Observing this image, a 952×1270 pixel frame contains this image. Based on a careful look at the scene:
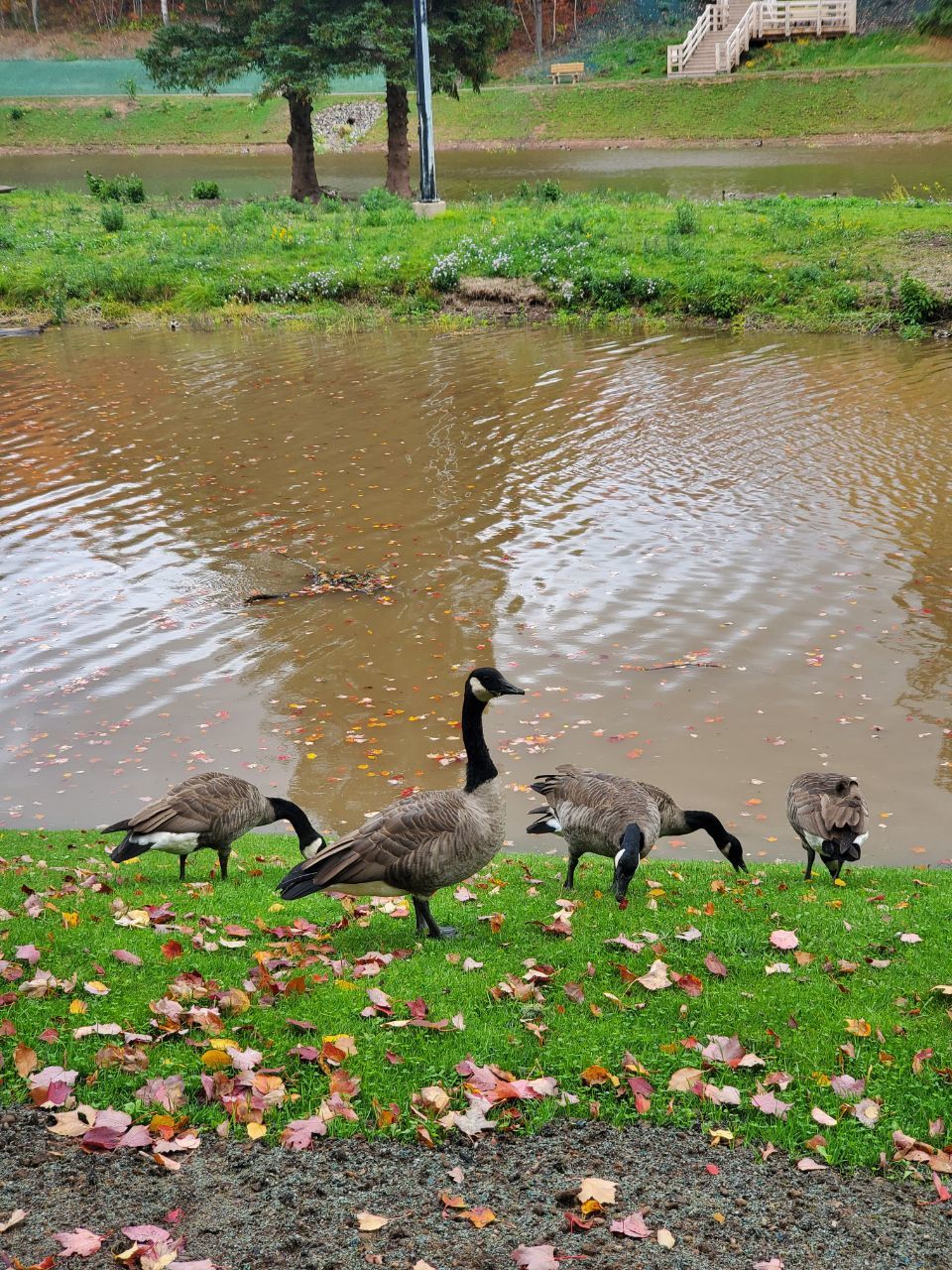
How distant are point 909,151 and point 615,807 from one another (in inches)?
2166

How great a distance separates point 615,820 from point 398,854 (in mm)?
1904

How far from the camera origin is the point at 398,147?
4669 cm

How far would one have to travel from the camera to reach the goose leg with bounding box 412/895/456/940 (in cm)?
761

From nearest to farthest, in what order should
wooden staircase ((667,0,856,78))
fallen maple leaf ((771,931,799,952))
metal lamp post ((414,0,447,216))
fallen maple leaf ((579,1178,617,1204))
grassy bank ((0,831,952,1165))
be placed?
fallen maple leaf ((579,1178,617,1204)) → grassy bank ((0,831,952,1165)) → fallen maple leaf ((771,931,799,952)) → metal lamp post ((414,0,447,216)) → wooden staircase ((667,0,856,78))

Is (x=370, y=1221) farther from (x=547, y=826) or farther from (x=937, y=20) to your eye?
(x=937, y=20)

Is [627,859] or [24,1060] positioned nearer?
[24,1060]

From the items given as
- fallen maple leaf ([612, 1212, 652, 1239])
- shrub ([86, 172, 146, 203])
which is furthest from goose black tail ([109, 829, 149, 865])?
shrub ([86, 172, 146, 203])

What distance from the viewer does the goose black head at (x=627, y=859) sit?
7.75m

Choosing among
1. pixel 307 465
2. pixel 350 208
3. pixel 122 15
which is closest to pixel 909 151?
pixel 350 208

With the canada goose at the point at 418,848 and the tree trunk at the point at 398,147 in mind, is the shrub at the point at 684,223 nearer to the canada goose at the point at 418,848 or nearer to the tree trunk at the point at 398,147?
the tree trunk at the point at 398,147

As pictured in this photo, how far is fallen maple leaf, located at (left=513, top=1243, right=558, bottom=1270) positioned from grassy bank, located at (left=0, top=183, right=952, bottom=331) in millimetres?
26518

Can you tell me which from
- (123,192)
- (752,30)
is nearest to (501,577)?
(123,192)

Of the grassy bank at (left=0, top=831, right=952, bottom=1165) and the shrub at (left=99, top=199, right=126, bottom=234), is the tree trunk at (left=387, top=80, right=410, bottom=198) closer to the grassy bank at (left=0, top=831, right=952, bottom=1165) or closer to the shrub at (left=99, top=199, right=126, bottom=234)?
the shrub at (left=99, top=199, right=126, bottom=234)

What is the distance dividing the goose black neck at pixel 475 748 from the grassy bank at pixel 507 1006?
107 centimetres
